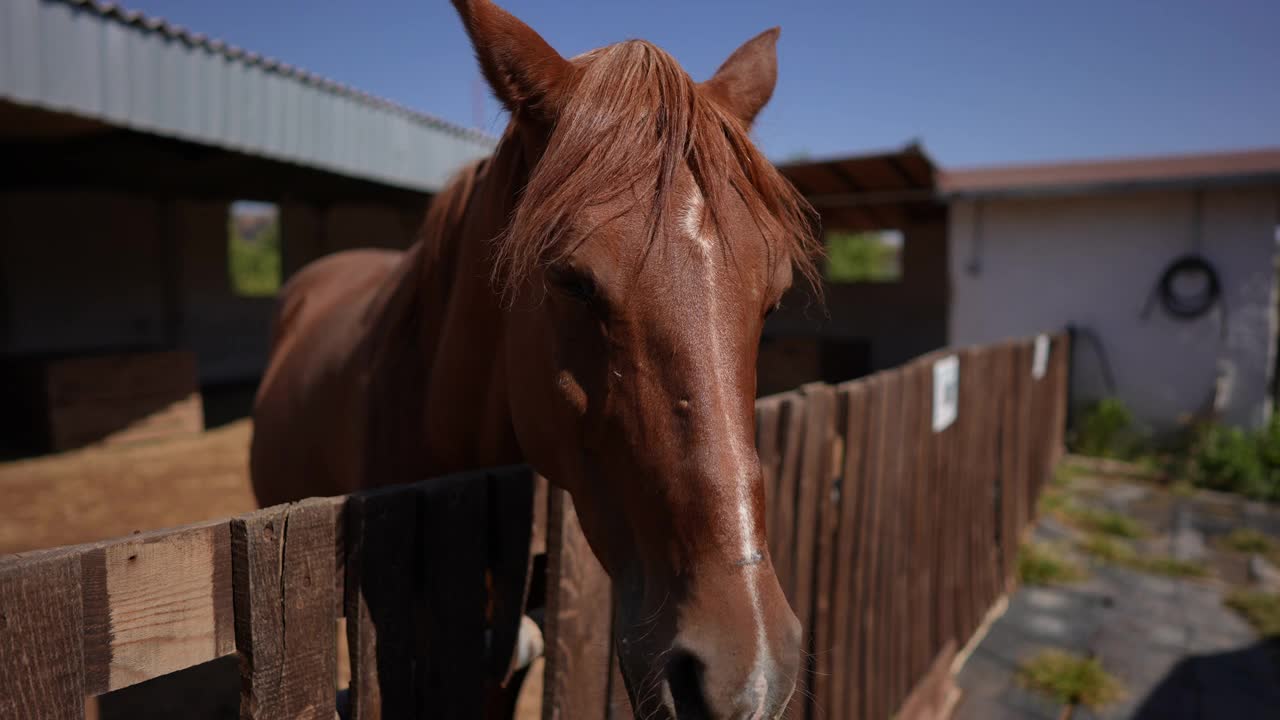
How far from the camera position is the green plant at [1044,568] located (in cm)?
504

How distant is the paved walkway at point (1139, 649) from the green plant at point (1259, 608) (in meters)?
0.08

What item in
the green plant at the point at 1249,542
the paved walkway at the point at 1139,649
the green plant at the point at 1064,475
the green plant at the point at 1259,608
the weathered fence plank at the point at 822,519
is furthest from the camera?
the green plant at the point at 1064,475

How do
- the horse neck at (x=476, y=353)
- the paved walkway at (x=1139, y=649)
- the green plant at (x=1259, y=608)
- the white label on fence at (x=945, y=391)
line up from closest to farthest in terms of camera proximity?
the horse neck at (x=476, y=353)
the white label on fence at (x=945, y=391)
the paved walkway at (x=1139, y=649)
the green plant at (x=1259, y=608)

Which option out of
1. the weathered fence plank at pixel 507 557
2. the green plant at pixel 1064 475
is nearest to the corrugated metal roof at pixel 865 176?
the green plant at pixel 1064 475

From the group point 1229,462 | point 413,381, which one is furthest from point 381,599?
point 1229,462

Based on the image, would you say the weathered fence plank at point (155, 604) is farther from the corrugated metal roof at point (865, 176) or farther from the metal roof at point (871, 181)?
the corrugated metal roof at point (865, 176)

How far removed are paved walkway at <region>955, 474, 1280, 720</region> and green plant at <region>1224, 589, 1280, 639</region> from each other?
81 millimetres

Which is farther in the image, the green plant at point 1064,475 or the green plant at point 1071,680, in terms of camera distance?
the green plant at point 1064,475

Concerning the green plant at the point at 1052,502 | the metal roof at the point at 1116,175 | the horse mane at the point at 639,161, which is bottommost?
the green plant at the point at 1052,502

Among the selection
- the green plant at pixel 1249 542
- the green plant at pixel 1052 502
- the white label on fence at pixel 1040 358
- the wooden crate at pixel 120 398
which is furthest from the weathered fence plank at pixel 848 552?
the wooden crate at pixel 120 398

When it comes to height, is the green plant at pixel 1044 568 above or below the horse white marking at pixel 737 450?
below

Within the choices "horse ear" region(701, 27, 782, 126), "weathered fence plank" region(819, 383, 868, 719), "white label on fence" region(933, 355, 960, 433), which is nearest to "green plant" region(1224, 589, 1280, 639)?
"white label on fence" region(933, 355, 960, 433)

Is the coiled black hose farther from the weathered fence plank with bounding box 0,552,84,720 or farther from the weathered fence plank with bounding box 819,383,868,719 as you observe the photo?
the weathered fence plank with bounding box 0,552,84,720

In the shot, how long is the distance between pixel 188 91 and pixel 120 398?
4.22m
